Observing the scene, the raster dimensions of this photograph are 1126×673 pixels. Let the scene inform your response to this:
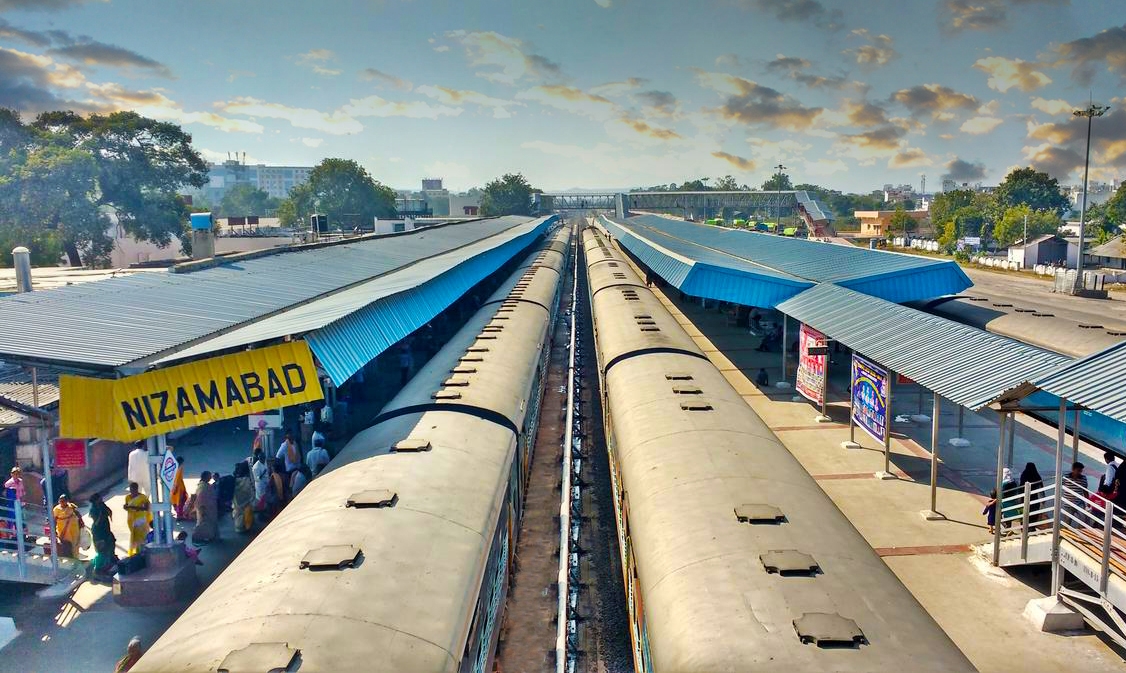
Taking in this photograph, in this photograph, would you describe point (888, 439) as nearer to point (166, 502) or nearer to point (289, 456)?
point (289, 456)

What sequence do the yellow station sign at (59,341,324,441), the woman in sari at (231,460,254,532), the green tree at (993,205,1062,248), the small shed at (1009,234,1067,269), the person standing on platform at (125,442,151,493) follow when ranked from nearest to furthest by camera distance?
1. the yellow station sign at (59,341,324,441)
2. the person standing on platform at (125,442,151,493)
3. the woman in sari at (231,460,254,532)
4. the small shed at (1009,234,1067,269)
5. the green tree at (993,205,1062,248)

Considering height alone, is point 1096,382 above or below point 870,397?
above

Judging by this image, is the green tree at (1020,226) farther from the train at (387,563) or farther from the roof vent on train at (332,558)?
the roof vent on train at (332,558)

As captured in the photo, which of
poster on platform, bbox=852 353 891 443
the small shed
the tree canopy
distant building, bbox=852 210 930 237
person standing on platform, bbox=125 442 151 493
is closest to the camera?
person standing on platform, bbox=125 442 151 493

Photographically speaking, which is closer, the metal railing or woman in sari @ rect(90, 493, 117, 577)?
the metal railing

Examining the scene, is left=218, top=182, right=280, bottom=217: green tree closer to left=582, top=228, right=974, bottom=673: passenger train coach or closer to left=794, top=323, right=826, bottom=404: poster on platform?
left=794, top=323, right=826, bottom=404: poster on platform

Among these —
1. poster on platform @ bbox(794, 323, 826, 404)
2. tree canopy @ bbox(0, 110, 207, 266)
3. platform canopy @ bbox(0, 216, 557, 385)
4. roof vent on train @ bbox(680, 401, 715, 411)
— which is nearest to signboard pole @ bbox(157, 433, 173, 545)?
platform canopy @ bbox(0, 216, 557, 385)

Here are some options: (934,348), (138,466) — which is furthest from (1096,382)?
(138,466)

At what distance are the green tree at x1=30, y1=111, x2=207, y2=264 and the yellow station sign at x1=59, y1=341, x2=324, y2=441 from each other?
155 ft

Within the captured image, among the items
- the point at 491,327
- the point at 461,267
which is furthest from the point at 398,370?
the point at 491,327

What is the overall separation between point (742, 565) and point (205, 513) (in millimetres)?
10791

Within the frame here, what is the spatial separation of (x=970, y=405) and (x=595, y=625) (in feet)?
22.6

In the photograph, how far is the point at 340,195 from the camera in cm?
10050

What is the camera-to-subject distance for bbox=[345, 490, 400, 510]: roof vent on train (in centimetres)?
856
